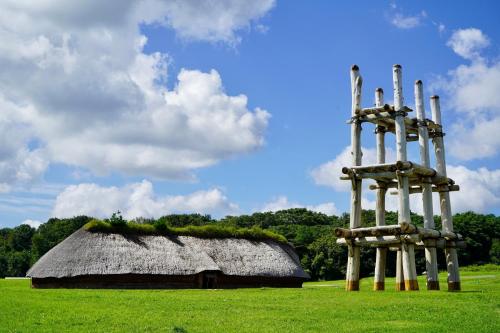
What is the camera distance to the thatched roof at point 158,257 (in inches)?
1697

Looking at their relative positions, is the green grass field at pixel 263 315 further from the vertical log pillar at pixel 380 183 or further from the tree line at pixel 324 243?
the tree line at pixel 324 243

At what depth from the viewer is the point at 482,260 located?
271 ft

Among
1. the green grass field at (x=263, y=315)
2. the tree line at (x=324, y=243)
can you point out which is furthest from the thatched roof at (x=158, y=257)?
the green grass field at (x=263, y=315)

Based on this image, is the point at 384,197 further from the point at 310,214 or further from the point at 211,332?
the point at 310,214

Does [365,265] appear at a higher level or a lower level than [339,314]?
higher

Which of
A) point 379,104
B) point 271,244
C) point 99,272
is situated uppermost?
point 379,104

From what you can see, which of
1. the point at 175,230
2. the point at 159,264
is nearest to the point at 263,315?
the point at 159,264

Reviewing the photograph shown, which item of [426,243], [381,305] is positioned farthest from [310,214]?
[381,305]

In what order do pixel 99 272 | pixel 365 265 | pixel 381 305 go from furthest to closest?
pixel 365 265 < pixel 99 272 < pixel 381 305

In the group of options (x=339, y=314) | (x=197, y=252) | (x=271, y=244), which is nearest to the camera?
(x=339, y=314)

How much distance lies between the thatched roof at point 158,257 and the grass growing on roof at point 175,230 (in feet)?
1.78

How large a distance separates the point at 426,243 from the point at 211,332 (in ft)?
65.5

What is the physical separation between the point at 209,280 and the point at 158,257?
175 inches

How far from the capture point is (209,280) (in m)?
47.0
